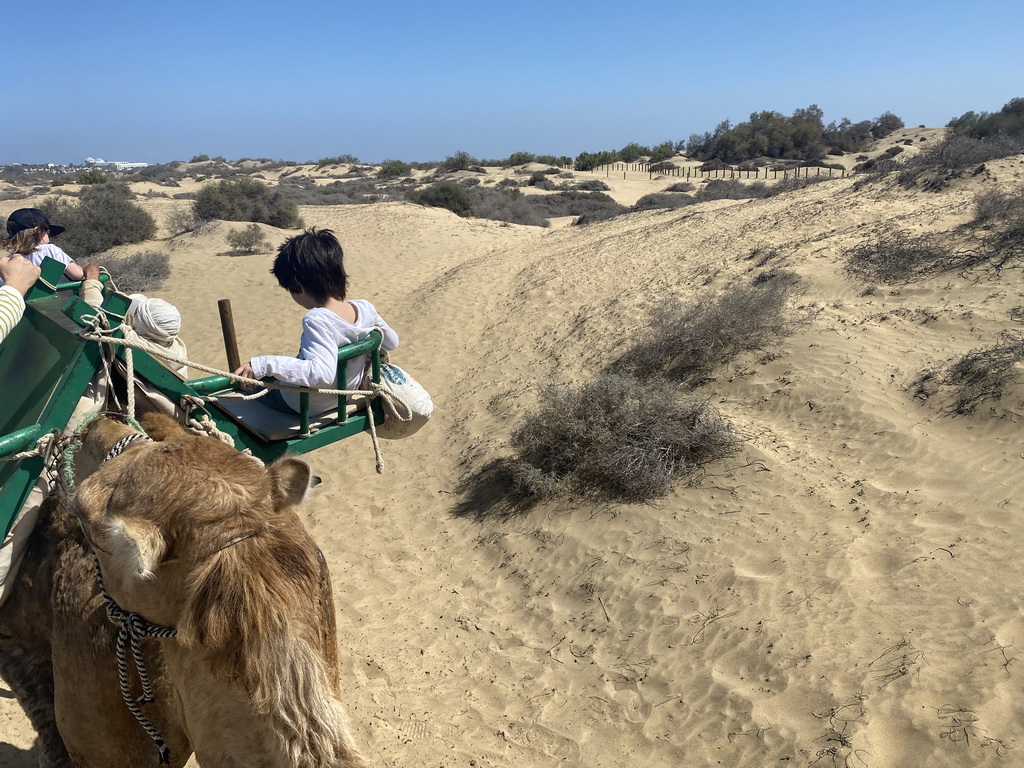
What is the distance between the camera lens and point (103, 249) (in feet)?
59.6

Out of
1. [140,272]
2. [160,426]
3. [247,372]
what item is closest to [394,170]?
[140,272]

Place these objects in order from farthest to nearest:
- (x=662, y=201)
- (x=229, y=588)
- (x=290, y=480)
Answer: (x=662, y=201), (x=290, y=480), (x=229, y=588)

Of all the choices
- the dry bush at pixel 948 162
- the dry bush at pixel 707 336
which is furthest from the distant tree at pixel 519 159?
the dry bush at pixel 707 336

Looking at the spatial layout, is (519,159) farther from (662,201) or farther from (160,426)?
(160,426)

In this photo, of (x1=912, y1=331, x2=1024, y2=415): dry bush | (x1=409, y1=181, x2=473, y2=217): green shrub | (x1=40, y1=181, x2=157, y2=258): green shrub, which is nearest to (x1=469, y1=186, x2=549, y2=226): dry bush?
(x1=409, y1=181, x2=473, y2=217): green shrub

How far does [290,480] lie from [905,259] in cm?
953

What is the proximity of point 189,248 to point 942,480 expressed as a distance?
18.3 meters

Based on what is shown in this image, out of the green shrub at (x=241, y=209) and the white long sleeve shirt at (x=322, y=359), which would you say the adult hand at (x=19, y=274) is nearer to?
the white long sleeve shirt at (x=322, y=359)

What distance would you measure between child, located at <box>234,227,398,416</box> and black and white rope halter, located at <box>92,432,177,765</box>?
3.46 feet

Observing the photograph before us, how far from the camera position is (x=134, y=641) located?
5.12 feet

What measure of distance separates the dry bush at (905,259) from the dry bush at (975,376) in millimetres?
2321

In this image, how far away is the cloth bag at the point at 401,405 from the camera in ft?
10.2

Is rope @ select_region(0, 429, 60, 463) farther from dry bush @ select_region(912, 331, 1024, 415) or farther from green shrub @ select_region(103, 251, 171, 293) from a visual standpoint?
green shrub @ select_region(103, 251, 171, 293)

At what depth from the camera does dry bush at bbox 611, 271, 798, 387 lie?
752cm
